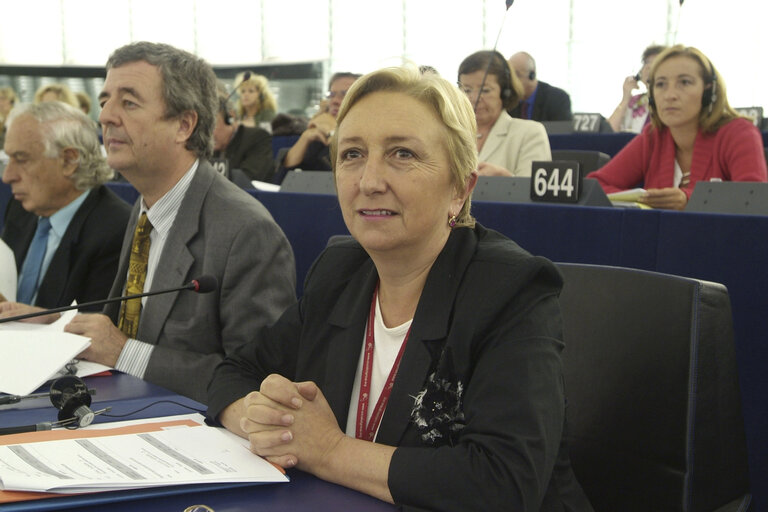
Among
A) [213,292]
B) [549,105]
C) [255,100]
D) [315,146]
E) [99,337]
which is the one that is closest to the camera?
[99,337]

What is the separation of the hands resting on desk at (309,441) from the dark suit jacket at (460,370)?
0.03 m

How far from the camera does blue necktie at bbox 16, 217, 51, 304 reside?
259 cm

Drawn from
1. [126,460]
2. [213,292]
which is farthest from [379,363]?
[213,292]

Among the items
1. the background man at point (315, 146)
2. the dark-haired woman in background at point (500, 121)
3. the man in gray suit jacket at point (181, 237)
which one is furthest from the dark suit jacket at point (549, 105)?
the man in gray suit jacket at point (181, 237)

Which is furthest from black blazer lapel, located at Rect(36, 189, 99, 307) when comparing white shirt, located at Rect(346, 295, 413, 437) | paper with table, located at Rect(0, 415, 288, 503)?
white shirt, located at Rect(346, 295, 413, 437)

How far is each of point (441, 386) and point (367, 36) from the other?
39.5ft

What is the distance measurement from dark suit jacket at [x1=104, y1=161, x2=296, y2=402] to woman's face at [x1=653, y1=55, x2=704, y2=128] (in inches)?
85.6

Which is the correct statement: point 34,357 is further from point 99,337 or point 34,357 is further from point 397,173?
point 397,173

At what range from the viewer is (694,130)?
139 inches

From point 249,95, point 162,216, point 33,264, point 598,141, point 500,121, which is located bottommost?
point 33,264

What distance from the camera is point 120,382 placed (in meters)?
1.54

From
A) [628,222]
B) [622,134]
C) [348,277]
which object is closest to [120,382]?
[348,277]

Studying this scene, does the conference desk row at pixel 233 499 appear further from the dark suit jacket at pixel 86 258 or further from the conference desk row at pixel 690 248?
the dark suit jacket at pixel 86 258

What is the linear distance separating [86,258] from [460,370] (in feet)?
5.39
